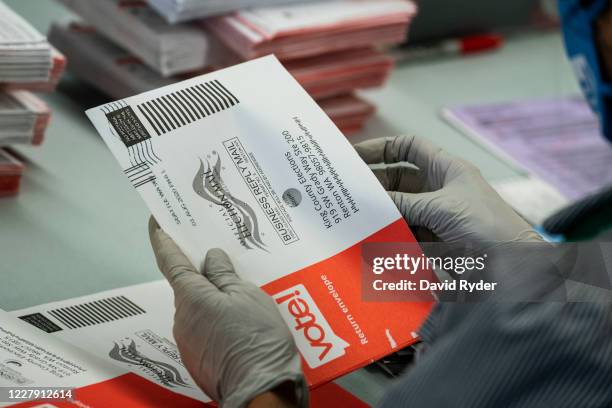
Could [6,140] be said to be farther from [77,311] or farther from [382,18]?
[382,18]

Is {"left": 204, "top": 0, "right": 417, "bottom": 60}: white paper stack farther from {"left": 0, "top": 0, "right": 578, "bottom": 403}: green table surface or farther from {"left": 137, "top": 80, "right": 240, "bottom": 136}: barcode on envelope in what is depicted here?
{"left": 137, "top": 80, "right": 240, "bottom": 136}: barcode on envelope

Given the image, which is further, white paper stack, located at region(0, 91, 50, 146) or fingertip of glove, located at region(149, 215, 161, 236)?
white paper stack, located at region(0, 91, 50, 146)

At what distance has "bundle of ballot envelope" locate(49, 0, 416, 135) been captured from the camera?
142 cm

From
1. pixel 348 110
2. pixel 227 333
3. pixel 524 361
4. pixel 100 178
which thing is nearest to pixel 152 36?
pixel 100 178

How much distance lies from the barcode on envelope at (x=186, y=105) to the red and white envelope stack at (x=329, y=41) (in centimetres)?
49

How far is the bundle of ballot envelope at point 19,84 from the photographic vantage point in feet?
3.85

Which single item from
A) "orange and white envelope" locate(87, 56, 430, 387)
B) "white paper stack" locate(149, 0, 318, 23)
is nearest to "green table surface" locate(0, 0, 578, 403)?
"orange and white envelope" locate(87, 56, 430, 387)

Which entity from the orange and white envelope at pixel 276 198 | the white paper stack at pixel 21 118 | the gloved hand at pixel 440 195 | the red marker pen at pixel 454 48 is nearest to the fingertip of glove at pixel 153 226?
the orange and white envelope at pixel 276 198

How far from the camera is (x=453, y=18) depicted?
1994mm

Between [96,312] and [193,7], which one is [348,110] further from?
[96,312]

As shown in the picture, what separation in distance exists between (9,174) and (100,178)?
16 centimetres

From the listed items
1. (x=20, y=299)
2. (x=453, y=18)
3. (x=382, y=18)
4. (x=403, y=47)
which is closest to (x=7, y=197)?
(x=20, y=299)

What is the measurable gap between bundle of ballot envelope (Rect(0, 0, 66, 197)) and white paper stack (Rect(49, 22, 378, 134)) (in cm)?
25

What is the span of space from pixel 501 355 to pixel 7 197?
0.81 meters
